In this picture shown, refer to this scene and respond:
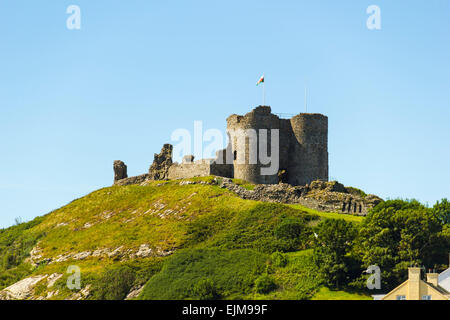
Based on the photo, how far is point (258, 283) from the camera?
65.8 metres

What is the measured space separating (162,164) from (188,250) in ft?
105

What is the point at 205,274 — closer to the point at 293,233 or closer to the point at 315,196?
the point at 293,233

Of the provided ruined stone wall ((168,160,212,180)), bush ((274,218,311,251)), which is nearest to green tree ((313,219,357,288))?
bush ((274,218,311,251))

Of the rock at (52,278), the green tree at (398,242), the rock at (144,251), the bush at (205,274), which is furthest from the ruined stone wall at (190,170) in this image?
the green tree at (398,242)

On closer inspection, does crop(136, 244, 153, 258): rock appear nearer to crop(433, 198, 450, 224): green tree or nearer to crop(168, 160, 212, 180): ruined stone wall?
crop(168, 160, 212, 180): ruined stone wall

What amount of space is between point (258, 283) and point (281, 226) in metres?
10.6

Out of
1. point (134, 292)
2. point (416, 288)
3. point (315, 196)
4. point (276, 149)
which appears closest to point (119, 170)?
point (276, 149)

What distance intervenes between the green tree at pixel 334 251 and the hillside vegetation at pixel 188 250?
0.12 m

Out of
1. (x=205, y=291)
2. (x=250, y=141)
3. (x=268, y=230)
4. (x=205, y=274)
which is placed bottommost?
(x=205, y=291)

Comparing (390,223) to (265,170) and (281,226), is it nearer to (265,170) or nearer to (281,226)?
(281,226)

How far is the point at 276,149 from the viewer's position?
3688 inches

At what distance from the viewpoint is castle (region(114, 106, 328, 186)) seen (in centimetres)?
9281
